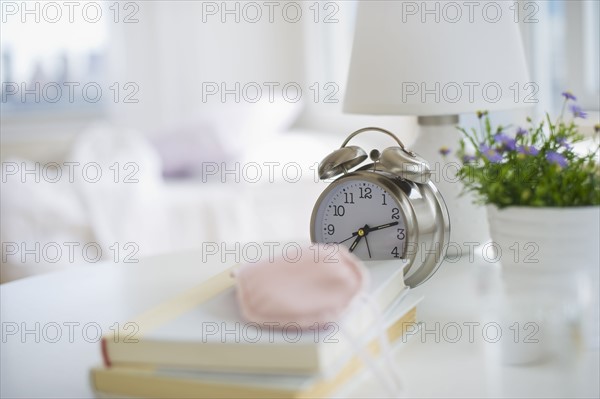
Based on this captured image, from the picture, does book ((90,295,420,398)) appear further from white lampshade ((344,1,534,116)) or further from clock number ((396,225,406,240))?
white lampshade ((344,1,534,116))

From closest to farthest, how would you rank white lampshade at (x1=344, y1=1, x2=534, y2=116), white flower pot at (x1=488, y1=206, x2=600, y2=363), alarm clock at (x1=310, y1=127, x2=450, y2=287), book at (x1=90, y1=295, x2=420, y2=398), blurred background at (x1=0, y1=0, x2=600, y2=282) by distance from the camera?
book at (x1=90, y1=295, x2=420, y2=398) < white flower pot at (x1=488, y1=206, x2=600, y2=363) < alarm clock at (x1=310, y1=127, x2=450, y2=287) < white lampshade at (x1=344, y1=1, x2=534, y2=116) < blurred background at (x1=0, y1=0, x2=600, y2=282)

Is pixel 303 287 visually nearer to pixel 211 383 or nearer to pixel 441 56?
pixel 211 383

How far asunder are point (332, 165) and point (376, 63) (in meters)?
0.27

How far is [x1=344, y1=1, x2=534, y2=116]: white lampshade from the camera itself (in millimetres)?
1062

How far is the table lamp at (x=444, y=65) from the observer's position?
3.48 ft

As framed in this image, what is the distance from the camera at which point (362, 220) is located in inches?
34.5

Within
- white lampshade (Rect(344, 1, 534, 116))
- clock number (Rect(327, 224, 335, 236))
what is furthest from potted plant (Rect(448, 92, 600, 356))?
white lampshade (Rect(344, 1, 534, 116))

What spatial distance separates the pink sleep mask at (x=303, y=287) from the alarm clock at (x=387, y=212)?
18cm

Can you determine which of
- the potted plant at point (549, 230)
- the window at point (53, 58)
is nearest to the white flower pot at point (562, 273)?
the potted plant at point (549, 230)

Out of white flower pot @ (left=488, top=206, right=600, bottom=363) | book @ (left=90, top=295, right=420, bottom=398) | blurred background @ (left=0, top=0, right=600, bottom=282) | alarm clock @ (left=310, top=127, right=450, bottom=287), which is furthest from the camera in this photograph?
blurred background @ (left=0, top=0, right=600, bottom=282)

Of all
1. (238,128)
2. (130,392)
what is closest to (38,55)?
(238,128)

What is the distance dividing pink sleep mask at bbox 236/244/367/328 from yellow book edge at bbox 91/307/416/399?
58mm

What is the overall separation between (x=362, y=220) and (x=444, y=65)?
12.4 inches

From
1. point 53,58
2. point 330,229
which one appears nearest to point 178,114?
point 53,58
